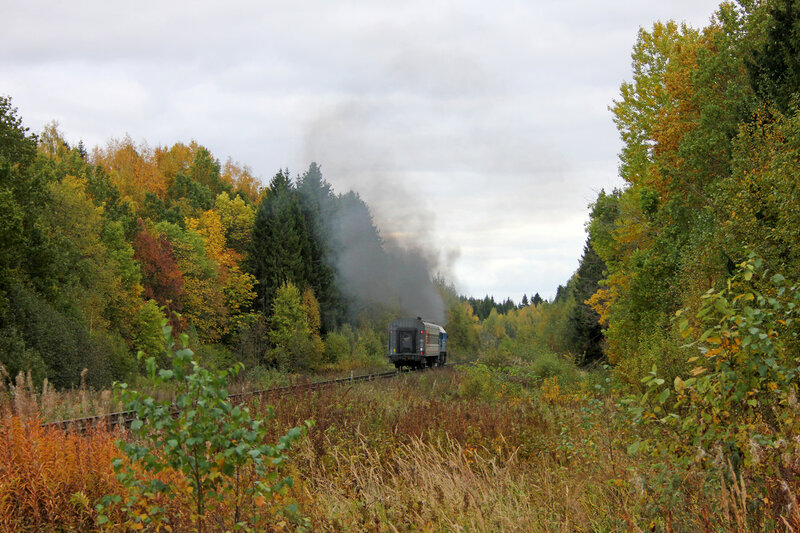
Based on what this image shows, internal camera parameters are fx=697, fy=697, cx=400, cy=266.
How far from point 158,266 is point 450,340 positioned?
34.7 metres

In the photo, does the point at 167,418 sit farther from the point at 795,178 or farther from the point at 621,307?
the point at 621,307

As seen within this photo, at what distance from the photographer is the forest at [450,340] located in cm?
418

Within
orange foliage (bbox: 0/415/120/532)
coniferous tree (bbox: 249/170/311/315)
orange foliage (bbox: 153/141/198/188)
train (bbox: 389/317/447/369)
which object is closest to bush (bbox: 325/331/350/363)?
coniferous tree (bbox: 249/170/311/315)

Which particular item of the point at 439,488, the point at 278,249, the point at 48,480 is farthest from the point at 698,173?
the point at 278,249

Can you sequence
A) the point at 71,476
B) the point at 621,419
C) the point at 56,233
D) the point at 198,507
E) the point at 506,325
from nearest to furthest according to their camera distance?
the point at 198,507 < the point at 71,476 < the point at 621,419 < the point at 56,233 < the point at 506,325

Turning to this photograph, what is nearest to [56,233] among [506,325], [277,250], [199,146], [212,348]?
[212,348]

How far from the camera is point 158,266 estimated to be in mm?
44688

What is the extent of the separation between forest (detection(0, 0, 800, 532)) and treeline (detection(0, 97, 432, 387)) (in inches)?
7.0

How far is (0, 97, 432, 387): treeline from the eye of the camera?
27.8m

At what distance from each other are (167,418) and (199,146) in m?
79.2

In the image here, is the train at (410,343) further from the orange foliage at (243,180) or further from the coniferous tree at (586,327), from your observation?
the orange foliage at (243,180)

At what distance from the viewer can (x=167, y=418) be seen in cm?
402

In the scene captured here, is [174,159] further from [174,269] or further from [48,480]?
[48,480]

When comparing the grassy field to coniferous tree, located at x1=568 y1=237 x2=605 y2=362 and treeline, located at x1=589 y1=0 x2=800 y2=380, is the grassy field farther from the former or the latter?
coniferous tree, located at x1=568 y1=237 x2=605 y2=362
